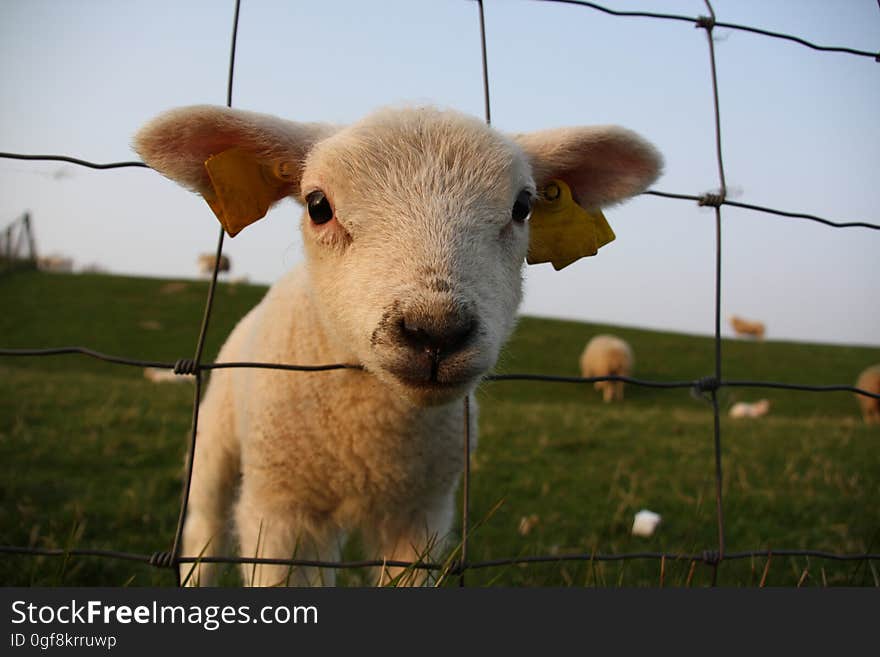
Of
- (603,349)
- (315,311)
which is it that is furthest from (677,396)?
(315,311)

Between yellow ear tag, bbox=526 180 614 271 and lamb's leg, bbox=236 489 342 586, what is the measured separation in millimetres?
1345

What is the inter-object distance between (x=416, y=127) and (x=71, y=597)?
1552mm

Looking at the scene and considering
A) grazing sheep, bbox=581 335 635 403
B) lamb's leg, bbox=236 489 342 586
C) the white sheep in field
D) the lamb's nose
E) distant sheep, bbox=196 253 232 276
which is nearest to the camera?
the lamb's nose

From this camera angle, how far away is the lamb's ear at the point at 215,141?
73.1 inches

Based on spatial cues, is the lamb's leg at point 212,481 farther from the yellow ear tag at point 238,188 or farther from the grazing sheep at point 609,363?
the grazing sheep at point 609,363

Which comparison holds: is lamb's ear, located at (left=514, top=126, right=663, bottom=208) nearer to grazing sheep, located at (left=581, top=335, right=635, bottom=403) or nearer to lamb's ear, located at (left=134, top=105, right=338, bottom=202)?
lamb's ear, located at (left=134, top=105, right=338, bottom=202)

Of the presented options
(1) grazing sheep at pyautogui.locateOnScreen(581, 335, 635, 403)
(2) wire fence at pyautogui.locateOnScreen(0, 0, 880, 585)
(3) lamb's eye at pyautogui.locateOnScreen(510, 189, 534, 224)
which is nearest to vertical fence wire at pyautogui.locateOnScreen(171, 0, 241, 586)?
(2) wire fence at pyautogui.locateOnScreen(0, 0, 880, 585)

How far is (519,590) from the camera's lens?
157 centimetres

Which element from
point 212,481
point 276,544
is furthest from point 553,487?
point 276,544

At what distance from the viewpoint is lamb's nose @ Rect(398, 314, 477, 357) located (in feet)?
4.78

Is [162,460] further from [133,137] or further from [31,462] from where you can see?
[133,137]

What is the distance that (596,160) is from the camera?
232 cm

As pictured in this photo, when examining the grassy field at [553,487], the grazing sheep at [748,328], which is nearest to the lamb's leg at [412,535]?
the grassy field at [553,487]

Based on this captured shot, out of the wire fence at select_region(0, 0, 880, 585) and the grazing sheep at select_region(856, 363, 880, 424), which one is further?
the grazing sheep at select_region(856, 363, 880, 424)
